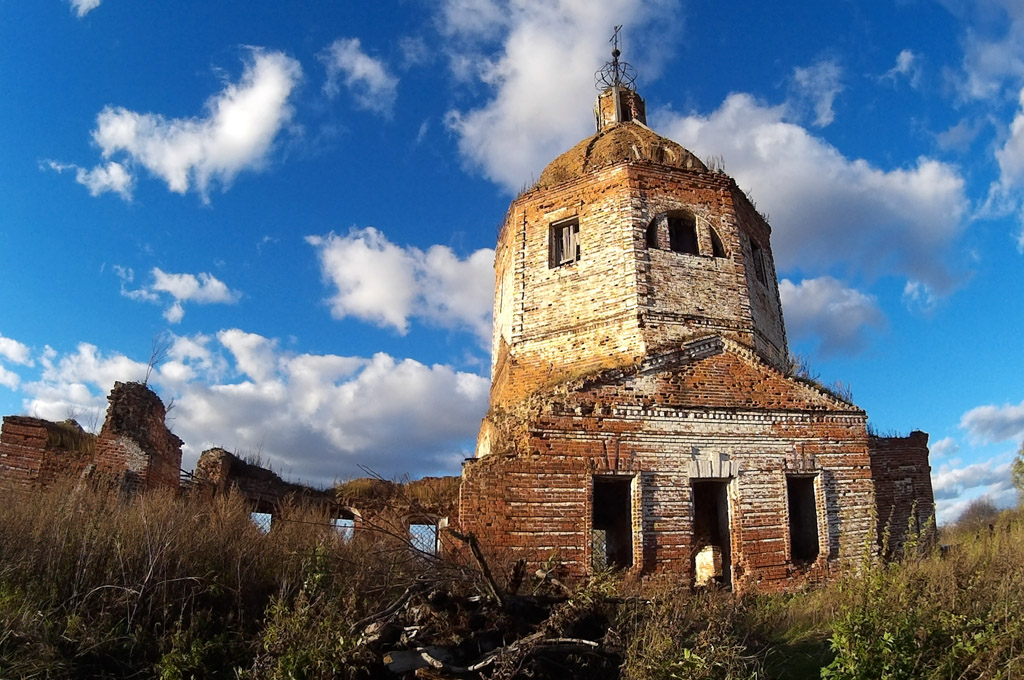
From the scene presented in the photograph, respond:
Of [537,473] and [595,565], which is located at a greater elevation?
[537,473]

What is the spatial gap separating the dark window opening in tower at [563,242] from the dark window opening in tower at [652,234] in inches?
52.2

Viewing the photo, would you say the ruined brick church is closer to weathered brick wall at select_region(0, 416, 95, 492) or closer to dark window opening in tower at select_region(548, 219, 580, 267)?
dark window opening in tower at select_region(548, 219, 580, 267)

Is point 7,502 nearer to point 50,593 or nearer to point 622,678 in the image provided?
point 50,593

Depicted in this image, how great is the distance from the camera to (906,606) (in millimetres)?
6137

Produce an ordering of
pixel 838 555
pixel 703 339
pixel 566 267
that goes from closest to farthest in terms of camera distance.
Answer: pixel 838 555 → pixel 703 339 → pixel 566 267

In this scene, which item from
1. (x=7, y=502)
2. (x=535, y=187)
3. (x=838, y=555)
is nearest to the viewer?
(x=7, y=502)

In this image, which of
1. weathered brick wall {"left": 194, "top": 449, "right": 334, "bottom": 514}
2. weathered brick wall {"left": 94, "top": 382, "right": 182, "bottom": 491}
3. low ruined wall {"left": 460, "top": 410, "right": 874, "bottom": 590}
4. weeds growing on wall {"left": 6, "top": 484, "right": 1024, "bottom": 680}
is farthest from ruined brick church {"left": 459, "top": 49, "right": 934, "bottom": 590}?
weathered brick wall {"left": 94, "top": 382, "right": 182, "bottom": 491}

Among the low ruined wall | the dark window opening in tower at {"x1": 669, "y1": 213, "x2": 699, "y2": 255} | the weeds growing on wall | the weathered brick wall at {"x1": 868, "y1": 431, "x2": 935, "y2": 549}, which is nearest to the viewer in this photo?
the weeds growing on wall

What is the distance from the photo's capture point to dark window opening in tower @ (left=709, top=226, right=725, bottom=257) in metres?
12.4

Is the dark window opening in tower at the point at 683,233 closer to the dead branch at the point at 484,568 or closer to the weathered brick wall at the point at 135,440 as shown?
the dead branch at the point at 484,568

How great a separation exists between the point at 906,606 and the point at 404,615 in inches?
183

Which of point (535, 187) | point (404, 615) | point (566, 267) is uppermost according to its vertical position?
point (535, 187)

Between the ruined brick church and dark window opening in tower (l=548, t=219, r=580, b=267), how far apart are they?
0.04 m

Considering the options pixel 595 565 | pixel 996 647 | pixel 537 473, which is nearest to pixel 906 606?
pixel 996 647
